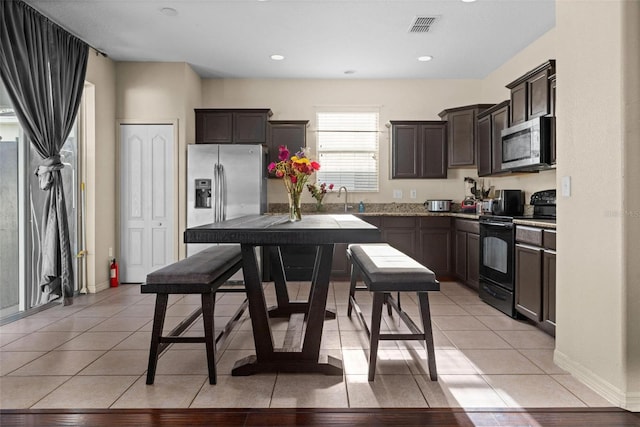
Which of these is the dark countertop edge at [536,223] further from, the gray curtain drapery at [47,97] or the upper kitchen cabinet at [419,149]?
the gray curtain drapery at [47,97]

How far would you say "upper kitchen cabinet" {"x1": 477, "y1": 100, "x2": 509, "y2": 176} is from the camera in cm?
463

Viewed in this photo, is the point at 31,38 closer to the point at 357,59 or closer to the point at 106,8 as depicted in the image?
the point at 106,8

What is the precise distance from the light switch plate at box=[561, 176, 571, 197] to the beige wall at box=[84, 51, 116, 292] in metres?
4.66

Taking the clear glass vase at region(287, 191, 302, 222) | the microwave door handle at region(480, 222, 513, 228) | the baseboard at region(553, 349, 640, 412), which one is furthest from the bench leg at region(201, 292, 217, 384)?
the microwave door handle at region(480, 222, 513, 228)

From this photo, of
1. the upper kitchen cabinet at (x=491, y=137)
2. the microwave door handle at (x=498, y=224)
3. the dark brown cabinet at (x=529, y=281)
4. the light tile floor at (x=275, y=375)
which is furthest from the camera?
the upper kitchen cabinet at (x=491, y=137)

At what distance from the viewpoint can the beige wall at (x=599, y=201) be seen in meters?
2.06

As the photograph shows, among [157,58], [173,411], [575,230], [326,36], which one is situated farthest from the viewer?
[157,58]

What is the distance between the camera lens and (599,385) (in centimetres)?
224

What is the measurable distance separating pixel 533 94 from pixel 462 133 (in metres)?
1.69

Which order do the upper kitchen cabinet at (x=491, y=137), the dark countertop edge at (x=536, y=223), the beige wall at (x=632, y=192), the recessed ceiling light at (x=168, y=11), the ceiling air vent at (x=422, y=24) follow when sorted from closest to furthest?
the beige wall at (x=632, y=192) < the dark countertop edge at (x=536, y=223) < the recessed ceiling light at (x=168, y=11) < the ceiling air vent at (x=422, y=24) < the upper kitchen cabinet at (x=491, y=137)

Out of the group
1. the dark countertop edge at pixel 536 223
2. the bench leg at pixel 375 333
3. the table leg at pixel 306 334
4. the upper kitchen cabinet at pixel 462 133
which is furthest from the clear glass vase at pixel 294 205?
the upper kitchen cabinet at pixel 462 133

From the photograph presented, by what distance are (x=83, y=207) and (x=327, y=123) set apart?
336 cm

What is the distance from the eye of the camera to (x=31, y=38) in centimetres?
377

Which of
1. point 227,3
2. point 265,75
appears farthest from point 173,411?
point 265,75
